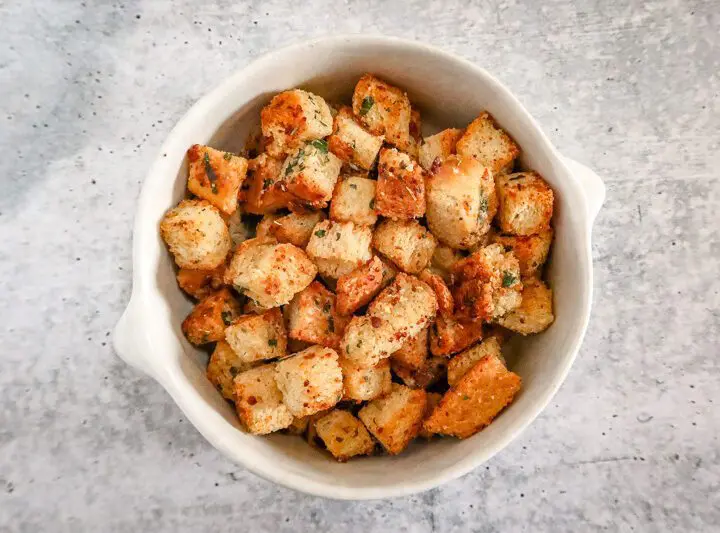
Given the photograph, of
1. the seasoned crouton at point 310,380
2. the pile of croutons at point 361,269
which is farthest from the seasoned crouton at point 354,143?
the seasoned crouton at point 310,380

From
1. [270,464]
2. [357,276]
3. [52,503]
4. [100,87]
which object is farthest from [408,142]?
[52,503]

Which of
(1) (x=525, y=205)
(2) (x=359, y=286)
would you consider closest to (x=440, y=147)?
(1) (x=525, y=205)

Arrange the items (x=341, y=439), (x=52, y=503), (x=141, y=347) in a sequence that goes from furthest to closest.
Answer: (x=52, y=503) → (x=341, y=439) → (x=141, y=347)

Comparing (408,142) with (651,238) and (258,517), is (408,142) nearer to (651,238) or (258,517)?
(651,238)

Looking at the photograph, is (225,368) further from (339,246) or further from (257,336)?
(339,246)

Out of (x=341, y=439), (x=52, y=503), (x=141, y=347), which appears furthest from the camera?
(x=52, y=503)

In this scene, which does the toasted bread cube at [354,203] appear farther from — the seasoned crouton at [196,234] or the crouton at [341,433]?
the crouton at [341,433]
